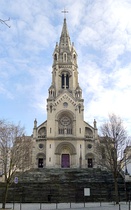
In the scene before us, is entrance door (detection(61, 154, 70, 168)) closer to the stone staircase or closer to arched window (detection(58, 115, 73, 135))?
arched window (detection(58, 115, 73, 135))

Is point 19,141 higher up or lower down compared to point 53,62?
lower down

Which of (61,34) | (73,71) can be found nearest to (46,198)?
(73,71)

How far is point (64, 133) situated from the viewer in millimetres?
53750

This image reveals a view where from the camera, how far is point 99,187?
32.2 m

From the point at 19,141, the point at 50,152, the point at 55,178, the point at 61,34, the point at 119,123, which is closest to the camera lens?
the point at 19,141

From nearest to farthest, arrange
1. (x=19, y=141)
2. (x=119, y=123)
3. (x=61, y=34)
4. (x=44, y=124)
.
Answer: (x=19, y=141) < (x=119, y=123) < (x=44, y=124) < (x=61, y=34)

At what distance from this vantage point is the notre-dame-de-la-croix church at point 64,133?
170 ft

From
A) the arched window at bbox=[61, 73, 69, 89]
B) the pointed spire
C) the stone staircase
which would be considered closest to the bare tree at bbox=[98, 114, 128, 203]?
the stone staircase

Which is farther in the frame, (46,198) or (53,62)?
(53,62)

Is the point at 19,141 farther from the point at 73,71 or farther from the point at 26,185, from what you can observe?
the point at 73,71

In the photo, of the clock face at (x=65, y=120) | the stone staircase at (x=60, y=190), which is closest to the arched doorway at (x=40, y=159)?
the clock face at (x=65, y=120)

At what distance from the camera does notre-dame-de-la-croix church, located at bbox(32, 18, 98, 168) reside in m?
51.9

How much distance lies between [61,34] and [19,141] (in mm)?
47662

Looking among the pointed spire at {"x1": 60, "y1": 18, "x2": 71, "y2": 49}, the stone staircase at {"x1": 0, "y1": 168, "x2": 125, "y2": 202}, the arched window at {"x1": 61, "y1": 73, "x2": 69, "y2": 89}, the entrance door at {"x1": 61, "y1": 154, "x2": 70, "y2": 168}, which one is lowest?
the stone staircase at {"x1": 0, "y1": 168, "x2": 125, "y2": 202}
